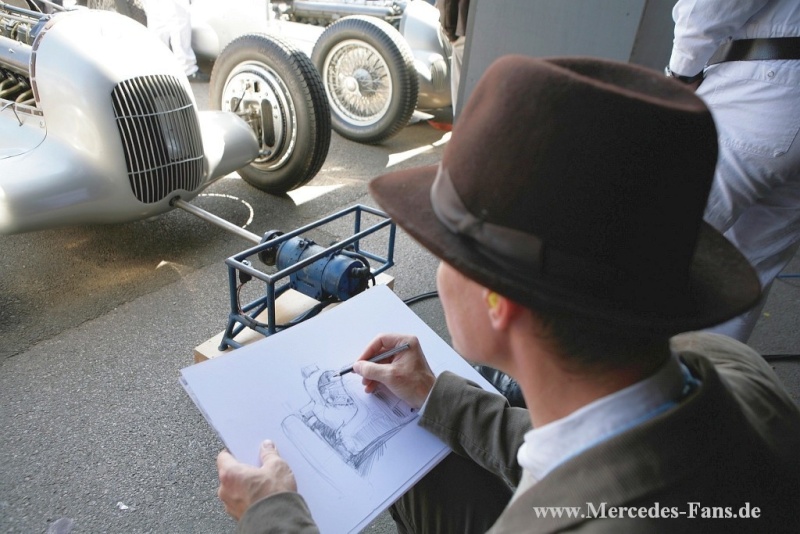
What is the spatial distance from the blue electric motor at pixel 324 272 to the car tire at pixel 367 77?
8.77 feet

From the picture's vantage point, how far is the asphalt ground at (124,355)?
1.59m

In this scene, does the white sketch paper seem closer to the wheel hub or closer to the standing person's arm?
the standing person's arm

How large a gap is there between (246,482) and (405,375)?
400 mm

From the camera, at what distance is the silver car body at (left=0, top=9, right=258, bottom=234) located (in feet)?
7.38

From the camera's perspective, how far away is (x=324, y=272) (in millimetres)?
1706

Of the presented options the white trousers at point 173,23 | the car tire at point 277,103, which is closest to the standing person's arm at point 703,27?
the car tire at point 277,103

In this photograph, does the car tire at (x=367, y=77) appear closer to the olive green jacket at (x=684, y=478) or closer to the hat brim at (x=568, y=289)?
the hat brim at (x=568, y=289)

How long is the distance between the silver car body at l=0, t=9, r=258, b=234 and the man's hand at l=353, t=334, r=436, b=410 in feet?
5.69

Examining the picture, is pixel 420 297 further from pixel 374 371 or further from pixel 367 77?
pixel 367 77

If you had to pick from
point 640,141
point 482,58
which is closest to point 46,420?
point 640,141

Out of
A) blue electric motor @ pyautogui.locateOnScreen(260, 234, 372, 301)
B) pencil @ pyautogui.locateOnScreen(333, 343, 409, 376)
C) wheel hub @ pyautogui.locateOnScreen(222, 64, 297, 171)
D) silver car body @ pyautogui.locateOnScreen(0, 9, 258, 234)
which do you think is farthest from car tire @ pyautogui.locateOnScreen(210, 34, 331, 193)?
pencil @ pyautogui.locateOnScreen(333, 343, 409, 376)

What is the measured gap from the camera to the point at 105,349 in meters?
2.13

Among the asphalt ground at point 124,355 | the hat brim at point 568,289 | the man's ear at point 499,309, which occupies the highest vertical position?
the hat brim at point 568,289

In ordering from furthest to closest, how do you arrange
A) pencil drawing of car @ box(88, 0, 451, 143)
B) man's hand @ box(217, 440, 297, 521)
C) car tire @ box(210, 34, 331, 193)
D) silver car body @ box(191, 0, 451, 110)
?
silver car body @ box(191, 0, 451, 110)
pencil drawing of car @ box(88, 0, 451, 143)
car tire @ box(210, 34, 331, 193)
man's hand @ box(217, 440, 297, 521)
